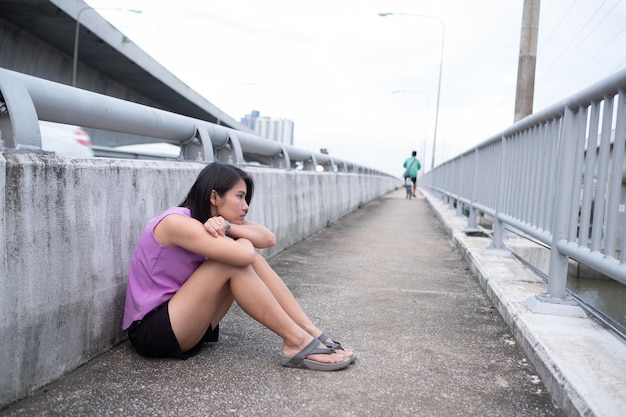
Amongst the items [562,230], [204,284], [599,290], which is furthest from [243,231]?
[599,290]

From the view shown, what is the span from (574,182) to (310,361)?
77.4 inches

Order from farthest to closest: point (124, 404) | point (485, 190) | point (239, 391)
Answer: point (485, 190) → point (239, 391) → point (124, 404)

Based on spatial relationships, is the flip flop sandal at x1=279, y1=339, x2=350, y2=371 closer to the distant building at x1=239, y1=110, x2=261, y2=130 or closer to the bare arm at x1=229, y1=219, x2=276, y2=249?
the bare arm at x1=229, y1=219, x2=276, y2=249

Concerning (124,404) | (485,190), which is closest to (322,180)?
(485,190)

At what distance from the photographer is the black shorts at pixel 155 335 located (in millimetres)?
2814

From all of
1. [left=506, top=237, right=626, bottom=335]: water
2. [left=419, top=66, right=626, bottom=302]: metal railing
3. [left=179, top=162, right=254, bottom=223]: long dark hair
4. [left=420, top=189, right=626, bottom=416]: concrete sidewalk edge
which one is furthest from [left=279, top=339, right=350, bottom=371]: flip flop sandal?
[left=506, top=237, right=626, bottom=335]: water

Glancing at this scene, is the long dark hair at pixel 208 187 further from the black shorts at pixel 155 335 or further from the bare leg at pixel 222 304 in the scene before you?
the black shorts at pixel 155 335

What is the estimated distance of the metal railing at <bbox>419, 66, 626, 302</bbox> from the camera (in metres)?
2.95

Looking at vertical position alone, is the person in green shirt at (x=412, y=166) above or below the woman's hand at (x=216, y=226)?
above

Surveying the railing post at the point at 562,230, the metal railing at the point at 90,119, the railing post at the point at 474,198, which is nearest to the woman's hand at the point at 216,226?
the metal railing at the point at 90,119

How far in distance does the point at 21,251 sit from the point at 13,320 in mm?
265

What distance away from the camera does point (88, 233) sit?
9.00 feet

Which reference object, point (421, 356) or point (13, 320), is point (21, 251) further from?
point (421, 356)

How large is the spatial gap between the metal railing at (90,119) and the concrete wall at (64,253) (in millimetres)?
138
